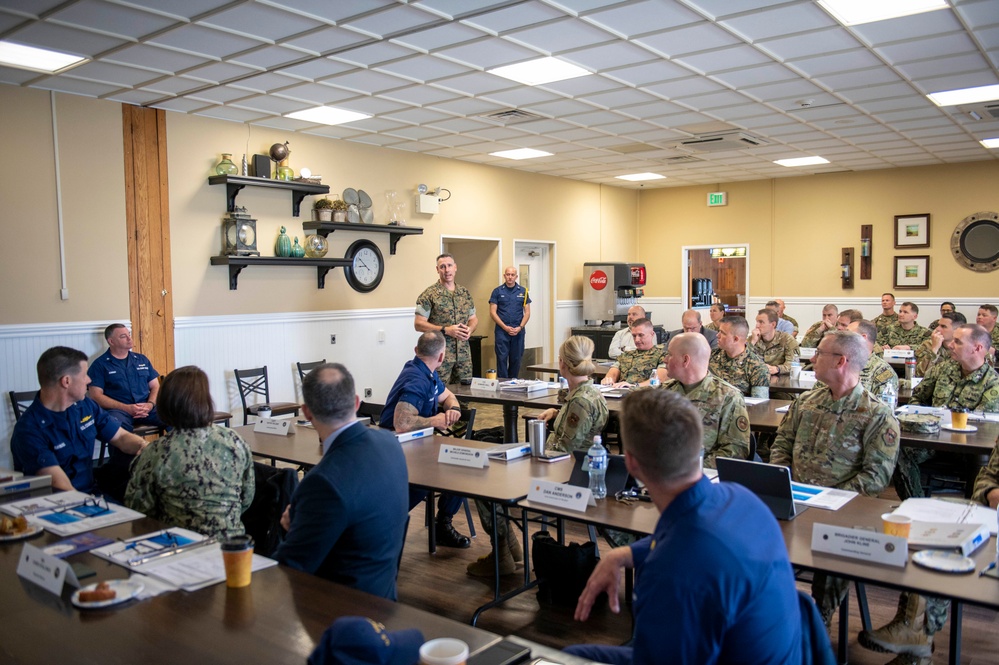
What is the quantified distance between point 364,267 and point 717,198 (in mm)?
6540

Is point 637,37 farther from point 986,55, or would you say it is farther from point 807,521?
point 807,521

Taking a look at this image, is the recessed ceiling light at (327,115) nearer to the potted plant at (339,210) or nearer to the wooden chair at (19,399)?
the potted plant at (339,210)

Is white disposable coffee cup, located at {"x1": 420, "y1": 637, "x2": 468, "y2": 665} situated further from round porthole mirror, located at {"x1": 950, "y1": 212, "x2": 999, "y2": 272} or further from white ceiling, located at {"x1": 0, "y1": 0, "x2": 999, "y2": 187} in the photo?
round porthole mirror, located at {"x1": 950, "y1": 212, "x2": 999, "y2": 272}

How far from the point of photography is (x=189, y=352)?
7.20 meters

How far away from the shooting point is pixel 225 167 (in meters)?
7.28

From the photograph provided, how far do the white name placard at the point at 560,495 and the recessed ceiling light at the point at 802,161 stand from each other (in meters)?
8.75

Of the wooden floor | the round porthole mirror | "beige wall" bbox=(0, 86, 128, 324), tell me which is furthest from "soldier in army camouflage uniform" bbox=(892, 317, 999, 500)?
the round porthole mirror

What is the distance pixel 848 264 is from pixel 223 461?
10827 mm

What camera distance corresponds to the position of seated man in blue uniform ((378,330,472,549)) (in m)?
4.34

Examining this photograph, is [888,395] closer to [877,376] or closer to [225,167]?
[877,376]

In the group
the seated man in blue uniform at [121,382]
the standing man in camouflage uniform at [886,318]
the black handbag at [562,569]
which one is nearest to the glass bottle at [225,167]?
the seated man in blue uniform at [121,382]

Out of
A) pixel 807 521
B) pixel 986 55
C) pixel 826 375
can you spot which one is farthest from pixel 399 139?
pixel 807 521

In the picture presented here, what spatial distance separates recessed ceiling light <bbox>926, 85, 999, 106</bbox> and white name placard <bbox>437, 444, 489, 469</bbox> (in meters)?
5.73

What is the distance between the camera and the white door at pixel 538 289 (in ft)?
37.4
